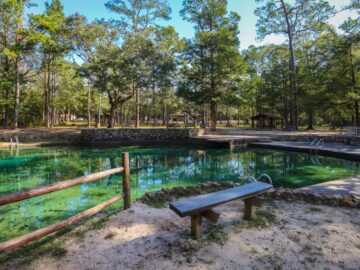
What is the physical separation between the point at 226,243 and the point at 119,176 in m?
5.89

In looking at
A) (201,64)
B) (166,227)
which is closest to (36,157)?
(166,227)

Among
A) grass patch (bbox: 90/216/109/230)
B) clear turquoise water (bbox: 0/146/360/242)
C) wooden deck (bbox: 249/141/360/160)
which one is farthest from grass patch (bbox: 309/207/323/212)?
wooden deck (bbox: 249/141/360/160)

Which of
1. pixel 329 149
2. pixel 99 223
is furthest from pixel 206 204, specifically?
pixel 329 149

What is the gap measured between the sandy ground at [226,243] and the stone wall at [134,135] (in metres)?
14.5

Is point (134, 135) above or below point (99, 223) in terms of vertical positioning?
above

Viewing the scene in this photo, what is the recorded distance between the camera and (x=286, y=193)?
4609mm

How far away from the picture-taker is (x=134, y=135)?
62.4 feet

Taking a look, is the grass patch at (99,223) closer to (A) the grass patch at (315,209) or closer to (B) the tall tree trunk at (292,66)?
(A) the grass patch at (315,209)

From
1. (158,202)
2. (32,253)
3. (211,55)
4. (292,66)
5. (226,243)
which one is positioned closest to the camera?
(32,253)

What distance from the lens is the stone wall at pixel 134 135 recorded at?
18.3 m

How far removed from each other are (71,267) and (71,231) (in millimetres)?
922

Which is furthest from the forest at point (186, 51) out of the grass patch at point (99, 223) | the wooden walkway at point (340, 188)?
the grass patch at point (99, 223)

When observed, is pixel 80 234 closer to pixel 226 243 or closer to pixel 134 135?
pixel 226 243

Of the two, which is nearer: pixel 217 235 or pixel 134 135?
pixel 217 235
